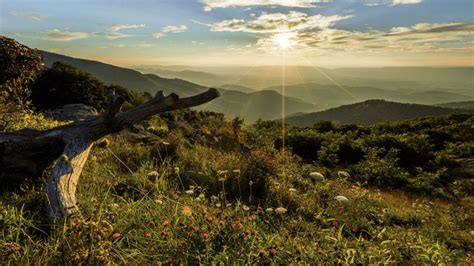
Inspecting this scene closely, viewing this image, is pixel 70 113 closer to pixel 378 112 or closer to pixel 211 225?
pixel 211 225

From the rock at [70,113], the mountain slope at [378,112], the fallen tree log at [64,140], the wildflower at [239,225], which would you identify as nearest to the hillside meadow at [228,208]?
the wildflower at [239,225]

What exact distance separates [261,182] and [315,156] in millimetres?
9555

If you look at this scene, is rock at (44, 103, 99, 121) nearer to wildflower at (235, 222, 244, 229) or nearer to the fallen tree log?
the fallen tree log

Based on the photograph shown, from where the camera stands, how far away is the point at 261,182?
5.46 metres

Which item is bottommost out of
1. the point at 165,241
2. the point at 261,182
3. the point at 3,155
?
the point at 261,182

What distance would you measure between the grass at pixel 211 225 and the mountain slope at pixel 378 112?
5423 centimetres

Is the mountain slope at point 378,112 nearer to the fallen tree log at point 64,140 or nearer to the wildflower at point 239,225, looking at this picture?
the fallen tree log at point 64,140

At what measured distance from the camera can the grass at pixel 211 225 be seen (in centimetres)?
250

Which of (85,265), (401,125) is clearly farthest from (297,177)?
(401,125)

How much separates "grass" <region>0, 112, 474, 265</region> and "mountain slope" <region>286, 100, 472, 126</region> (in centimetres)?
5423

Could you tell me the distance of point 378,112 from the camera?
80000 mm

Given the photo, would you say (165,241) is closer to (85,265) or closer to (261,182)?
(85,265)

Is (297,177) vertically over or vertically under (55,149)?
under

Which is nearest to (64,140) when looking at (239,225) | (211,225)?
(211,225)
